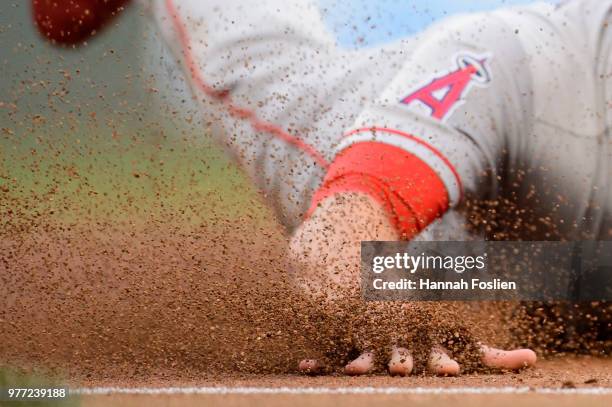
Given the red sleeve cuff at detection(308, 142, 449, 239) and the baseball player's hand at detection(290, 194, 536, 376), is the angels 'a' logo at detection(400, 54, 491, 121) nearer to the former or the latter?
the red sleeve cuff at detection(308, 142, 449, 239)

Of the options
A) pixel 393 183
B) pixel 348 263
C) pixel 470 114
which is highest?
pixel 470 114

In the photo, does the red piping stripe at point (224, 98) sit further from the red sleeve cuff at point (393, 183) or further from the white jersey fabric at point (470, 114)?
the red sleeve cuff at point (393, 183)

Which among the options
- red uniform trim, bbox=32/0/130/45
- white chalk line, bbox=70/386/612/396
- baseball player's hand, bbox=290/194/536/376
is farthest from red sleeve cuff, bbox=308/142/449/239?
red uniform trim, bbox=32/0/130/45

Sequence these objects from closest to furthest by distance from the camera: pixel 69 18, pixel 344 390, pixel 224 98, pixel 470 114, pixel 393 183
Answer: pixel 344 390 → pixel 393 183 → pixel 470 114 → pixel 69 18 → pixel 224 98

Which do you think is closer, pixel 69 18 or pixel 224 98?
pixel 69 18

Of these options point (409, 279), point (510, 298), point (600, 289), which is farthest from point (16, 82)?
point (600, 289)

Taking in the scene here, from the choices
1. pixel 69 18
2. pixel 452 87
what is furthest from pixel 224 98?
pixel 452 87

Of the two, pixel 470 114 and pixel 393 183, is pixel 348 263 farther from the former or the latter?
pixel 470 114
